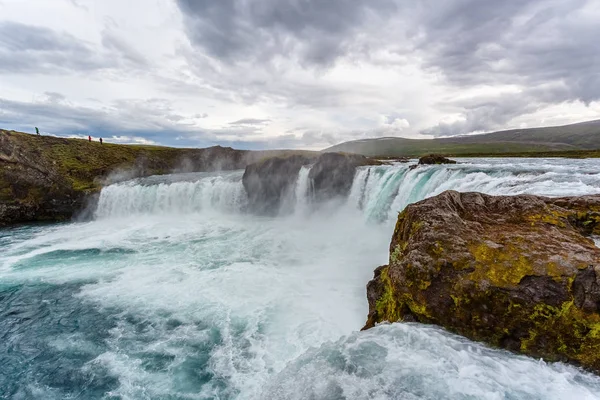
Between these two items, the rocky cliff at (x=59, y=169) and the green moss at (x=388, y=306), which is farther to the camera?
the rocky cliff at (x=59, y=169)

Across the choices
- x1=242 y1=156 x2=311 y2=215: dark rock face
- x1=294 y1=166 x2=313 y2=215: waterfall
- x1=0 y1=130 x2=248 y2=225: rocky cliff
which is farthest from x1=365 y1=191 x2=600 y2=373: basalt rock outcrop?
x1=0 y1=130 x2=248 y2=225: rocky cliff

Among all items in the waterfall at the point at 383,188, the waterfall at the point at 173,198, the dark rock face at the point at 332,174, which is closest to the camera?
the waterfall at the point at 383,188

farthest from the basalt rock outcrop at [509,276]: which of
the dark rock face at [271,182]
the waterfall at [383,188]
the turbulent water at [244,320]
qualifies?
the dark rock face at [271,182]

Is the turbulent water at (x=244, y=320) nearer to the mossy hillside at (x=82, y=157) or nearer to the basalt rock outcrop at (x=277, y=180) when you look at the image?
the basalt rock outcrop at (x=277, y=180)

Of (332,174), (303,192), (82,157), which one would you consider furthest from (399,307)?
(82,157)

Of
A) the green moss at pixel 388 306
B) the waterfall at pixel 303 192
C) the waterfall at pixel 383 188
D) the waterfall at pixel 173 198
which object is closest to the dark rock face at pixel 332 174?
the waterfall at pixel 303 192

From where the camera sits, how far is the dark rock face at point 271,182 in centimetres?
3591

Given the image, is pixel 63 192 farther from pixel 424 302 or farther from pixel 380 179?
pixel 424 302

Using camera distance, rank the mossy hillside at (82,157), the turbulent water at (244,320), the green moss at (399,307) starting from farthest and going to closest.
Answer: the mossy hillside at (82,157) → the green moss at (399,307) → the turbulent water at (244,320)

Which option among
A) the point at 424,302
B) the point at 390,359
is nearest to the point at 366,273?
the point at 424,302

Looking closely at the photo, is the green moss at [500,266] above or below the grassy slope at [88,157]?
below

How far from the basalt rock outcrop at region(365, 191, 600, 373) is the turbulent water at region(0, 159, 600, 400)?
413 millimetres

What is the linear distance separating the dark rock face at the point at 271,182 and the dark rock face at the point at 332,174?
3.36 meters

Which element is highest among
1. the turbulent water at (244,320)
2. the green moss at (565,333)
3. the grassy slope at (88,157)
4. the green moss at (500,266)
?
the grassy slope at (88,157)
